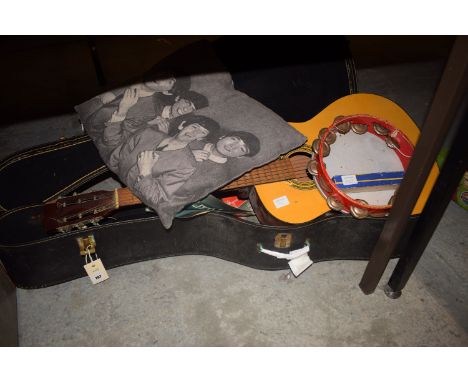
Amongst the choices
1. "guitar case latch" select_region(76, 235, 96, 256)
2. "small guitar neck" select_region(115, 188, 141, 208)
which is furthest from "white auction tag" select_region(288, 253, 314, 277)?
"guitar case latch" select_region(76, 235, 96, 256)

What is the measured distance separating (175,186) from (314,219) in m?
0.50

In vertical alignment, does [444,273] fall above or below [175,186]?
below

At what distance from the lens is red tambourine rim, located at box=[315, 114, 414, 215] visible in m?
1.28

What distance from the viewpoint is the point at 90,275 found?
4.66ft

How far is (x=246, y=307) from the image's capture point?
4.68ft

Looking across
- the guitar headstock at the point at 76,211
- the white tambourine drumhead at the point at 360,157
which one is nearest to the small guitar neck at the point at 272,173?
the white tambourine drumhead at the point at 360,157

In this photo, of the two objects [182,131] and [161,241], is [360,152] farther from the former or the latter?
[161,241]

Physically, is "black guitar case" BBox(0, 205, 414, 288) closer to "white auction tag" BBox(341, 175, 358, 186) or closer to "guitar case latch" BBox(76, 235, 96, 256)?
"guitar case latch" BBox(76, 235, 96, 256)

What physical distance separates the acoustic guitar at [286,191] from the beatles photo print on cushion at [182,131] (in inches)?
2.9

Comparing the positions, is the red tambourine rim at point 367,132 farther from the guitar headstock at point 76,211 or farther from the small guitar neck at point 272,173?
the guitar headstock at point 76,211

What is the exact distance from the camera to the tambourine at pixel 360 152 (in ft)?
4.60
